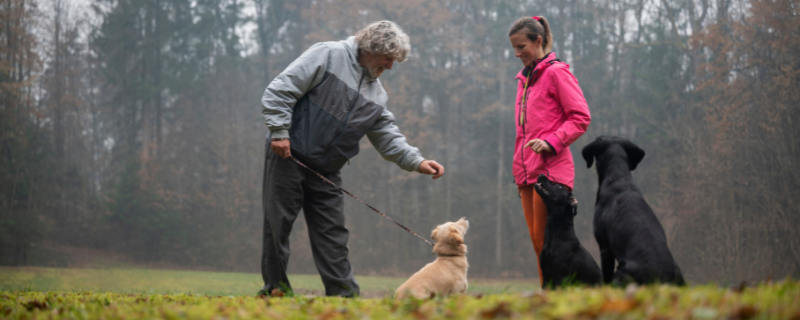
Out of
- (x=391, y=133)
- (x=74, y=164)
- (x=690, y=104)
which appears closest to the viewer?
(x=391, y=133)

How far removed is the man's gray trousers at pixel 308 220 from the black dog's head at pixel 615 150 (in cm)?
187

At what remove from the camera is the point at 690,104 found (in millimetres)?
17688

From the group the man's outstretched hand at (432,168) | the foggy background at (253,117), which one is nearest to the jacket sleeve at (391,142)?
the man's outstretched hand at (432,168)

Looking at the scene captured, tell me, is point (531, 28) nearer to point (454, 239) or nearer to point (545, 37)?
point (545, 37)

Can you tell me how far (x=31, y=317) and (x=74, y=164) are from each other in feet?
73.2

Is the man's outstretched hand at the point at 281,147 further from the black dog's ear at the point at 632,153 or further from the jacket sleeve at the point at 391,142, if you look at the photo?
the black dog's ear at the point at 632,153

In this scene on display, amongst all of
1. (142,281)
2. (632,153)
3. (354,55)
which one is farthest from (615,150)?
(142,281)

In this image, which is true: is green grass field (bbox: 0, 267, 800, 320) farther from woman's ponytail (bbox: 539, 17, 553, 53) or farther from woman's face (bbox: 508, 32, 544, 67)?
woman's ponytail (bbox: 539, 17, 553, 53)

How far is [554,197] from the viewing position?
3.43m

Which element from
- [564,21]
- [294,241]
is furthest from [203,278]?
[564,21]

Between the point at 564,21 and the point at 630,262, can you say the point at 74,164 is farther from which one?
the point at 630,262

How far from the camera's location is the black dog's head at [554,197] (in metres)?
3.42

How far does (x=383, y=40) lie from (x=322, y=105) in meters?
0.65

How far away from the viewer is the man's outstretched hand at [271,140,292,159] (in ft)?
11.7
